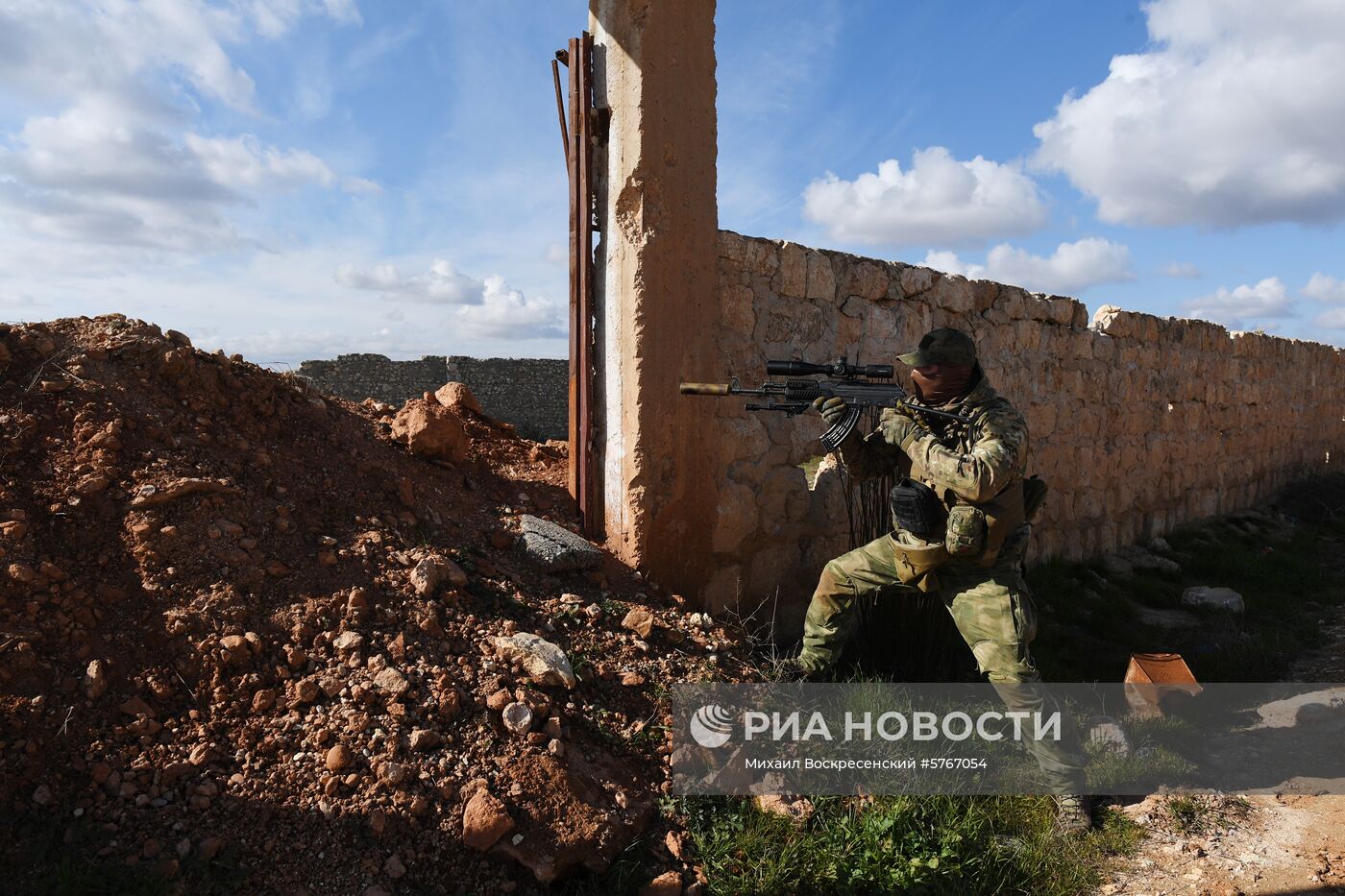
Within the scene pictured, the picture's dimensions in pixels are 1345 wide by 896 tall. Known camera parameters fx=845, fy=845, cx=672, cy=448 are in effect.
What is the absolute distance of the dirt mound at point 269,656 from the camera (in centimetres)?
238

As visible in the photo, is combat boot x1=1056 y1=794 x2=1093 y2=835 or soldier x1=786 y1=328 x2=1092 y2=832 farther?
soldier x1=786 y1=328 x2=1092 y2=832

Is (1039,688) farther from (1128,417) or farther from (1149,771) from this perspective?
(1128,417)

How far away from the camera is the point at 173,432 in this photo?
130 inches

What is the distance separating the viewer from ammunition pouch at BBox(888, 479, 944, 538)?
3217 mm

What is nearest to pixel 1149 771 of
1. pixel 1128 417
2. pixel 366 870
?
pixel 366 870

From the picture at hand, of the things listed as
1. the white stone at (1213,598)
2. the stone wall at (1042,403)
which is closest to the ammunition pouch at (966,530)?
the stone wall at (1042,403)

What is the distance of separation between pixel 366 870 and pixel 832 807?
4.97 ft

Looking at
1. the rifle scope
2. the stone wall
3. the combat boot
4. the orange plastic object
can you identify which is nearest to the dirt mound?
the stone wall

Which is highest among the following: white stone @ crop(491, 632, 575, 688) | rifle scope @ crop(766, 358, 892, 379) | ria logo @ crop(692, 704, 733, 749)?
rifle scope @ crop(766, 358, 892, 379)

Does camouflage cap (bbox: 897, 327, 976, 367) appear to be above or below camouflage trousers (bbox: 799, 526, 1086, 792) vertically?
above

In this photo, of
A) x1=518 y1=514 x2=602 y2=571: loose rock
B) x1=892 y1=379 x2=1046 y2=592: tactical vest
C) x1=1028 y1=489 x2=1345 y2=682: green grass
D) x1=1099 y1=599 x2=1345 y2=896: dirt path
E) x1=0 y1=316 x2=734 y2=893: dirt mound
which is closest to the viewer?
x1=0 y1=316 x2=734 y2=893: dirt mound

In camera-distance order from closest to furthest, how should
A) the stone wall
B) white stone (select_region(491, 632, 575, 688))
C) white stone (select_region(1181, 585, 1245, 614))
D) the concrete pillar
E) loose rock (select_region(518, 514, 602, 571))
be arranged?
white stone (select_region(491, 632, 575, 688)) → loose rock (select_region(518, 514, 602, 571)) → the concrete pillar → the stone wall → white stone (select_region(1181, 585, 1245, 614))

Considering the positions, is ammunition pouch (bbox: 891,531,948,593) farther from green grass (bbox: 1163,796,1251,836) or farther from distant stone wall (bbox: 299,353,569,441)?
distant stone wall (bbox: 299,353,569,441)

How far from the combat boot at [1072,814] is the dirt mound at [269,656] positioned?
4.47 feet
